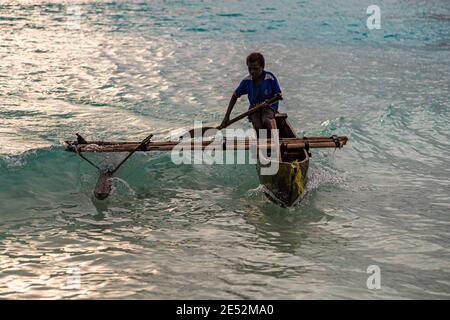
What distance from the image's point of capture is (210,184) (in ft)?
29.5

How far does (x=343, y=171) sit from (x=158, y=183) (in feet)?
9.79

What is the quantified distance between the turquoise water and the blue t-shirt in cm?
122

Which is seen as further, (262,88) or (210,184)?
(210,184)

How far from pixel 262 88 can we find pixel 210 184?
1.64 meters

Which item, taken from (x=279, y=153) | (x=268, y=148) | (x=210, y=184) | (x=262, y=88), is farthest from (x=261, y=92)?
(x=210, y=184)

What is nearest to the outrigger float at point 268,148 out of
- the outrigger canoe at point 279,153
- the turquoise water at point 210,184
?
the outrigger canoe at point 279,153

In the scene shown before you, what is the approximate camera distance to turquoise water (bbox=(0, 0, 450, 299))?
6.05m

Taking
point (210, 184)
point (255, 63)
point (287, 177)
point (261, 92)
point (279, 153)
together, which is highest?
point (255, 63)

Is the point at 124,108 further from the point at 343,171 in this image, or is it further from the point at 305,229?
the point at 305,229

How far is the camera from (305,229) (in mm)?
7188

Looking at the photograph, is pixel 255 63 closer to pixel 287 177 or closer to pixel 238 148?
pixel 238 148

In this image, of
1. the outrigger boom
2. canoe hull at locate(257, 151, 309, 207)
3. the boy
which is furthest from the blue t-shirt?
canoe hull at locate(257, 151, 309, 207)

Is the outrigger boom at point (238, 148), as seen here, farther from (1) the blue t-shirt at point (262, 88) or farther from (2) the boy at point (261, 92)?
(1) the blue t-shirt at point (262, 88)
